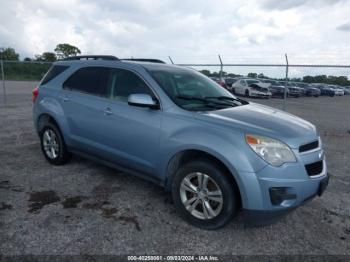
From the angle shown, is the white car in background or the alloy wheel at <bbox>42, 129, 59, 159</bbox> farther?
the white car in background

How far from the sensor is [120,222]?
3477 millimetres

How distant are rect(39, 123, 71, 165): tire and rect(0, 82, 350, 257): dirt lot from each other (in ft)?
0.50

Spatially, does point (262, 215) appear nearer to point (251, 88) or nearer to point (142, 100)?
point (142, 100)

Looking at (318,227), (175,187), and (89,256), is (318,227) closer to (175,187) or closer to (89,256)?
(175,187)

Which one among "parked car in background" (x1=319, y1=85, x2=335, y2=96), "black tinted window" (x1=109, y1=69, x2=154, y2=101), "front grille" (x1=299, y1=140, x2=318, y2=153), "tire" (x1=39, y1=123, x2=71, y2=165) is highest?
"black tinted window" (x1=109, y1=69, x2=154, y2=101)

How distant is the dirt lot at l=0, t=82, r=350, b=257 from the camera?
3.05 m

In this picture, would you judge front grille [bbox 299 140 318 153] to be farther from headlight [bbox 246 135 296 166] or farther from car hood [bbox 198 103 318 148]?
headlight [bbox 246 135 296 166]

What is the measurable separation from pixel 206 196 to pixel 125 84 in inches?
70.6

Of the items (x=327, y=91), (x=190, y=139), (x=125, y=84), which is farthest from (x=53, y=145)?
(x=327, y=91)

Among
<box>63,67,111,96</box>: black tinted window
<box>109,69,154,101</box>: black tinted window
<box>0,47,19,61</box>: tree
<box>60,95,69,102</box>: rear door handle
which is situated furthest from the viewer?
<box>0,47,19,61</box>: tree

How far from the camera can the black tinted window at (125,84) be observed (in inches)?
156

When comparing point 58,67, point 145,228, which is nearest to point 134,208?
point 145,228

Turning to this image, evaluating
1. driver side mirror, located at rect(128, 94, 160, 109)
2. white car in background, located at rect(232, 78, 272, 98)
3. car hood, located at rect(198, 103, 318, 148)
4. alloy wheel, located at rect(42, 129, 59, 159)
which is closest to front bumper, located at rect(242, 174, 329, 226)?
car hood, located at rect(198, 103, 318, 148)

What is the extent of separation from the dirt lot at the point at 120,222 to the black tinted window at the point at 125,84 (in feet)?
4.23
